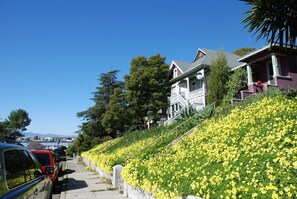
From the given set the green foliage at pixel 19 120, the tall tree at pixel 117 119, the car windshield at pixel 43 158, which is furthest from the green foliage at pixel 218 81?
the green foliage at pixel 19 120

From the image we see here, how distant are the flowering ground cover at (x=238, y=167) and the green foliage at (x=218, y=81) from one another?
1185 centimetres

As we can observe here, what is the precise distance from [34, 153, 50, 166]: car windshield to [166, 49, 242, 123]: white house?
1389 cm

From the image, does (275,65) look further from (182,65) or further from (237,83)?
(182,65)

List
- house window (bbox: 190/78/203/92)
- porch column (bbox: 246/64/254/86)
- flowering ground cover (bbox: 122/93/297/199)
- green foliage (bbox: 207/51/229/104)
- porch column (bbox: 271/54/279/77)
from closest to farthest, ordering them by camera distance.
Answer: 1. flowering ground cover (bbox: 122/93/297/199)
2. porch column (bbox: 271/54/279/77)
3. porch column (bbox: 246/64/254/86)
4. green foliage (bbox: 207/51/229/104)
5. house window (bbox: 190/78/203/92)

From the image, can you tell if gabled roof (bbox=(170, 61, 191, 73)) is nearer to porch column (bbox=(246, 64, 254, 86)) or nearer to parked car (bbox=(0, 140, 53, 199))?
porch column (bbox=(246, 64, 254, 86))

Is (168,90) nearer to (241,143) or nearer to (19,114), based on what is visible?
(241,143)

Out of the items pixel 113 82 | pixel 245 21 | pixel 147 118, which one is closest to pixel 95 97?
pixel 113 82

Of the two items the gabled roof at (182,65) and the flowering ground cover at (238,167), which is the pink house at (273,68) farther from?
the gabled roof at (182,65)

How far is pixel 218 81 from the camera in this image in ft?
70.5

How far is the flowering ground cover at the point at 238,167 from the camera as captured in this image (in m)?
4.12

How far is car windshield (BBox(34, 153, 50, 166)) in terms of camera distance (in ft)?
39.4

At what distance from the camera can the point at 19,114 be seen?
76.8 m

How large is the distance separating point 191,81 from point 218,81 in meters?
9.06

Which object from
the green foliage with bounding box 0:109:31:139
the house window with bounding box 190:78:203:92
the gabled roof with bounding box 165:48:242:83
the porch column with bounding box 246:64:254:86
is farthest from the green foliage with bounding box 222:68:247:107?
the green foliage with bounding box 0:109:31:139
